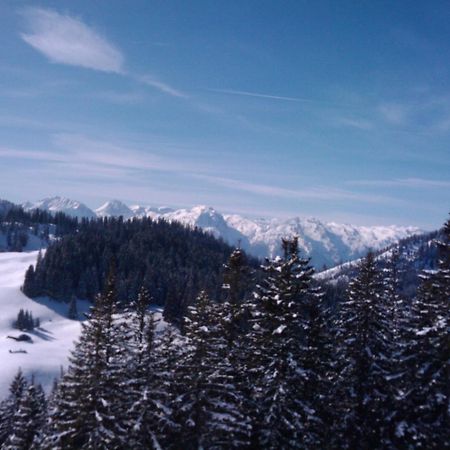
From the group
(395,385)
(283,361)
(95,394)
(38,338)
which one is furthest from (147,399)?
(38,338)

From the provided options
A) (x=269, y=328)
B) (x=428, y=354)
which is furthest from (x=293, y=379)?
(x=428, y=354)

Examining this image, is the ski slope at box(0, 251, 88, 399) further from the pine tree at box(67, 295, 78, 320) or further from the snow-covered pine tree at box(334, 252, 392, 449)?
the snow-covered pine tree at box(334, 252, 392, 449)

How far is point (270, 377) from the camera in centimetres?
2791

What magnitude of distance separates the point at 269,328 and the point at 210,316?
4.12 meters

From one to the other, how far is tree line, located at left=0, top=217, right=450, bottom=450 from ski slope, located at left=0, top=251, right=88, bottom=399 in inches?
3511

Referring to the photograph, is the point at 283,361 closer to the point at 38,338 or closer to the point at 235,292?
the point at 235,292

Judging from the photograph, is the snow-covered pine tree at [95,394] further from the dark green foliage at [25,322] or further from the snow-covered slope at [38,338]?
the dark green foliage at [25,322]

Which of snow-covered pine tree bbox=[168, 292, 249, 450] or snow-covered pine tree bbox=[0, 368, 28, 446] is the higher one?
snow-covered pine tree bbox=[168, 292, 249, 450]

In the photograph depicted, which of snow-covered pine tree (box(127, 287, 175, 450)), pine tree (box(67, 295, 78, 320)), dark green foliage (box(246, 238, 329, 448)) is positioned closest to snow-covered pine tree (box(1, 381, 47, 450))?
snow-covered pine tree (box(127, 287, 175, 450))

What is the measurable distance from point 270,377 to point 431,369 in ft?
30.2

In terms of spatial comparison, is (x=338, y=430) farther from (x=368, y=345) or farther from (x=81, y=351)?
(x=81, y=351)

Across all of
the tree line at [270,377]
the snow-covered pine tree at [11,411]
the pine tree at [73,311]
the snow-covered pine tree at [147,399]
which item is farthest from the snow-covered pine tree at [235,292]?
the pine tree at [73,311]

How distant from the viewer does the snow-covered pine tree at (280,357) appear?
2727 cm

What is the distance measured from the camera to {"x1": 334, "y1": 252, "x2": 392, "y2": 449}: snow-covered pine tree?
2977cm
